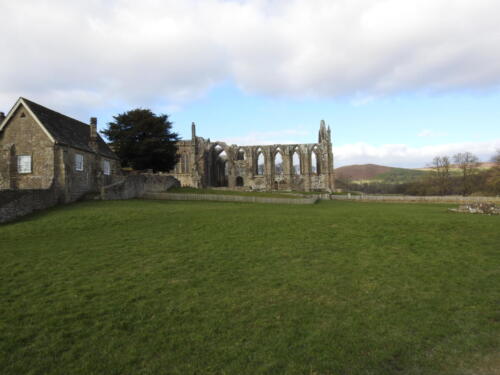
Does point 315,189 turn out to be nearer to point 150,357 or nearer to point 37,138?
point 37,138

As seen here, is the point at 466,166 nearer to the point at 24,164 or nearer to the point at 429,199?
the point at 429,199

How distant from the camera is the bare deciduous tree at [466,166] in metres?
57.5

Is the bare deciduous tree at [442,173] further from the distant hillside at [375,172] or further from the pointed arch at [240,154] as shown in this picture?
the distant hillside at [375,172]

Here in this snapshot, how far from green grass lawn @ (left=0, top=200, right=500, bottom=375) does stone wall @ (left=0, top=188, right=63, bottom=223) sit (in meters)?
4.26

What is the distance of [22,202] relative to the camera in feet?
58.5

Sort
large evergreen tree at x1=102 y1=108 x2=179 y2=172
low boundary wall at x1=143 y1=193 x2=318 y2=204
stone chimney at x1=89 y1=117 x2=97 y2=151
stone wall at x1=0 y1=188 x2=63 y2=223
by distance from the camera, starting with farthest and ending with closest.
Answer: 1. large evergreen tree at x1=102 y1=108 x2=179 y2=172
2. stone chimney at x1=89 y1=117 x2=97 y2=151
3. low boundary wall at x1=143 y1=193 x2=318 y2=204
4. stone wall at x1=0 y1=188 x2=63 y2=223

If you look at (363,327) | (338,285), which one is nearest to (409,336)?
(363,327)

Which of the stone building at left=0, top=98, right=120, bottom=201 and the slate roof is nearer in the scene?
the stone building at left=0, top=98, right=120, bottom=201

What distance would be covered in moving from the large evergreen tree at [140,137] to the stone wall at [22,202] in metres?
17.5

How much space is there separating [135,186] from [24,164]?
28.1 ft

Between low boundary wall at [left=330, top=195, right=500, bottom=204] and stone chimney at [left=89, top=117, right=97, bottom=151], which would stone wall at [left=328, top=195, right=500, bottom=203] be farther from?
stone chimney at [left=89, top=117, right=97, bottom=151]

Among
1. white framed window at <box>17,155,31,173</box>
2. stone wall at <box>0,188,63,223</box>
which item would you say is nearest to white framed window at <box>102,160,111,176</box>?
white framed window at <box>17,155,31,173</box>

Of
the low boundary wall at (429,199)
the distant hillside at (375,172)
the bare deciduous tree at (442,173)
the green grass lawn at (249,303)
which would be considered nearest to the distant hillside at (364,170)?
the distant hillside at (375,172)

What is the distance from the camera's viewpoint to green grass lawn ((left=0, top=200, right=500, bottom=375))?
4.80 metres
